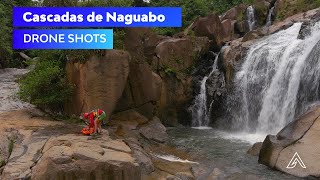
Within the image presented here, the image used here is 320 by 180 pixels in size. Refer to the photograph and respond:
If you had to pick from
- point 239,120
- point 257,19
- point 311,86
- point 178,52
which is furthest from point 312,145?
point 257,19

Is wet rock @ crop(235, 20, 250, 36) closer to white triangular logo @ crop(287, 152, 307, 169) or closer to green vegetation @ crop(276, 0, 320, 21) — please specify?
green vegetation @ crop(276, 0, 320, 21)

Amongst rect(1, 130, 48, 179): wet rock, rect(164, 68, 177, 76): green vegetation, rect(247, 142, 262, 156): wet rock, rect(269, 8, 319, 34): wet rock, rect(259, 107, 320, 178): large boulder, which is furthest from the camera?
rect(269, 8, 319, 34): wet rock

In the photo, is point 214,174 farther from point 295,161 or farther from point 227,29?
point 227,29

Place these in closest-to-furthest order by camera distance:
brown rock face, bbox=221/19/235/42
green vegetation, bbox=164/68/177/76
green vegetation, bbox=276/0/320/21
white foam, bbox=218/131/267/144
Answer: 1. white foam, bbox=218/131/267/144
2. green vegetation, bbox=164/68/177/76
3. brown rock face, bbox=221/19/235/42
4. green vegetation, bbox=276/0/320/21

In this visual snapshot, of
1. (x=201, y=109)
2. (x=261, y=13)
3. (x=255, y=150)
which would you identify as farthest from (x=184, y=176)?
(x=261, y=13)

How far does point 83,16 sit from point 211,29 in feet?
39.9

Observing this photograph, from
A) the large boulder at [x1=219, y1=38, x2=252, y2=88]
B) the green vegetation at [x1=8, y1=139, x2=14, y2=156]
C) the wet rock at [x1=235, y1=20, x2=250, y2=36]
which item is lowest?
the green vegetation at [x1=8, y1=139, x2=14, y2=156]

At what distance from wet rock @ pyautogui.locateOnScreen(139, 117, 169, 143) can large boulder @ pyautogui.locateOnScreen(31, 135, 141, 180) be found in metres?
5.41

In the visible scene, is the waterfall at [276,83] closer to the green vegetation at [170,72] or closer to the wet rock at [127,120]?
the green vegetation at [170,72]

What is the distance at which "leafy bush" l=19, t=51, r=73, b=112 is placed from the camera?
1377 centimetres

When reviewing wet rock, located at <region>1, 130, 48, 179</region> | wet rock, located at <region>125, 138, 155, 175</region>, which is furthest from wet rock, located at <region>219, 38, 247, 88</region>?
wet rock, located at <region>1, 130, 48, 179</region>

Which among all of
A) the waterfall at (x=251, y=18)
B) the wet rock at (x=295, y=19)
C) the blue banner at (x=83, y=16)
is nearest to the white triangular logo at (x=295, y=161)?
the blue banner at (x=83, y=16)

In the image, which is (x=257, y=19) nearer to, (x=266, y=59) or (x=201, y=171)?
(x=266, y=59)

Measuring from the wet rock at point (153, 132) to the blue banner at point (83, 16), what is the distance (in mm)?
3895
